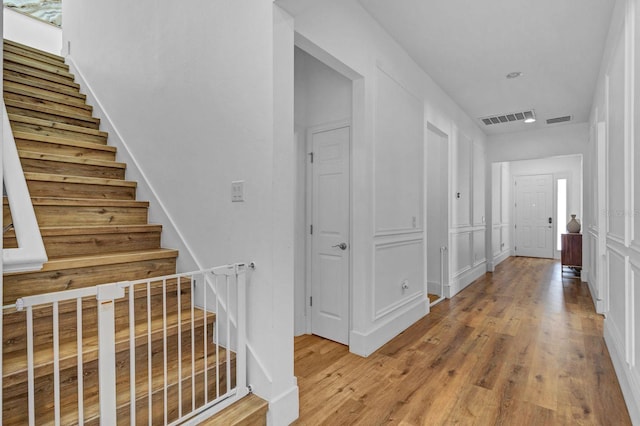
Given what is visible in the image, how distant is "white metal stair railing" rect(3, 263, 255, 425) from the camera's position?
133 centimetres

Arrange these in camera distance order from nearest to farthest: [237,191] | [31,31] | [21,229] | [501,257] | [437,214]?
[21,229], [237,191], [437,214], [31,31], [501,257]

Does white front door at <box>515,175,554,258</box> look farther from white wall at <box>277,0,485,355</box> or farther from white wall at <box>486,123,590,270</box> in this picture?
white wall at <box>277,0,485,355</box>

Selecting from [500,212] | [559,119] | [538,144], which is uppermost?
[559,119]

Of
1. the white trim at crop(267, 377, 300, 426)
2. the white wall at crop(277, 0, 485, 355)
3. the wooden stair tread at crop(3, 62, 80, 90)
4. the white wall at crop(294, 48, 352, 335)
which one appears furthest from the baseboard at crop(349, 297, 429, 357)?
the wooden stair tread at crop(3, 62, 80, 90)

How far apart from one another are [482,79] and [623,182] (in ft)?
7.54

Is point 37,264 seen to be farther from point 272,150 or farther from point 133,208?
point 133,208

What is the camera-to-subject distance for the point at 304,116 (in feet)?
10.7

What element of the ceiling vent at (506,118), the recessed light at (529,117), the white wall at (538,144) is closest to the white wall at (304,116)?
the ceiling vent at (506,118)

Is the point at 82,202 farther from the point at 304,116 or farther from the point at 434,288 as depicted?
the point at 434,288

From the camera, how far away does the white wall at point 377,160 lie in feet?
8.19

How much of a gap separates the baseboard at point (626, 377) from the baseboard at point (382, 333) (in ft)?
5.16

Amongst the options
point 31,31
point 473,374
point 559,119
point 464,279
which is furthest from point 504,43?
point 31,31

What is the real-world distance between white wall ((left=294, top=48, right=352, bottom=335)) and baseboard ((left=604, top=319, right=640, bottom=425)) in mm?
2301

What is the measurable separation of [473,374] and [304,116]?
101 inches
